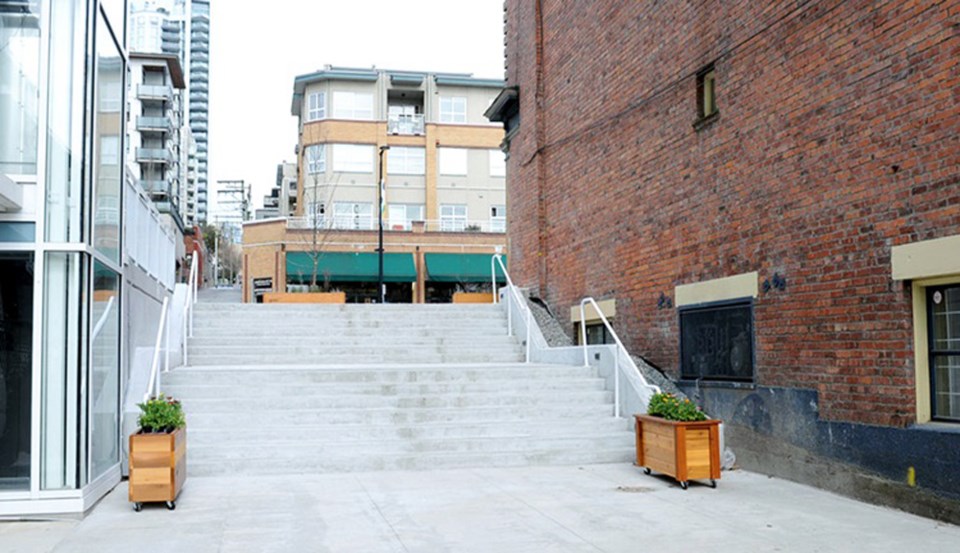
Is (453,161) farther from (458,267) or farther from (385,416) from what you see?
(385,416)

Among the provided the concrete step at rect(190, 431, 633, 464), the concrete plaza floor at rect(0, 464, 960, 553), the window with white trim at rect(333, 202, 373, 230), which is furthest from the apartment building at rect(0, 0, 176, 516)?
the window with white trim at rect(333, 202, 373, 230)

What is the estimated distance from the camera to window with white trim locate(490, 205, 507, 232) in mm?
48275

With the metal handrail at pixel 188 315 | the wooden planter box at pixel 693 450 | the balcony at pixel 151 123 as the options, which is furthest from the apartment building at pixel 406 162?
the wooden planter box at pixel 693 450

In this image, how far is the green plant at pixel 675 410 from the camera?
31.2ft

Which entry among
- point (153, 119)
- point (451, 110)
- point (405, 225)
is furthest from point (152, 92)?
point (405, 225)

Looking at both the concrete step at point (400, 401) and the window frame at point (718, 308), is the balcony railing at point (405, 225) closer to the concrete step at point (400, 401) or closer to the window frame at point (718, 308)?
the concrete step at point (400, 401)

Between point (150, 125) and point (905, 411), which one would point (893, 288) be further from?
point (150, 125)

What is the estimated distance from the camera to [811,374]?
31.0ft

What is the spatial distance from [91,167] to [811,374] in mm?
7387

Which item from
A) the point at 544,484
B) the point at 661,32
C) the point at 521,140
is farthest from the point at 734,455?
the point at 521,140

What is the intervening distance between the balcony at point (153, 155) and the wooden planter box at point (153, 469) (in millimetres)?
65546

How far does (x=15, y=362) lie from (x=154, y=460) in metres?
1.53

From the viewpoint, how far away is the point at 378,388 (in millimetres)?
12109

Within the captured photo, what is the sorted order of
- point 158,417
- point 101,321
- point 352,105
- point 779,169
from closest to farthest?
point 158,417 → point 101,321 → point 779,169 → point 352,105
